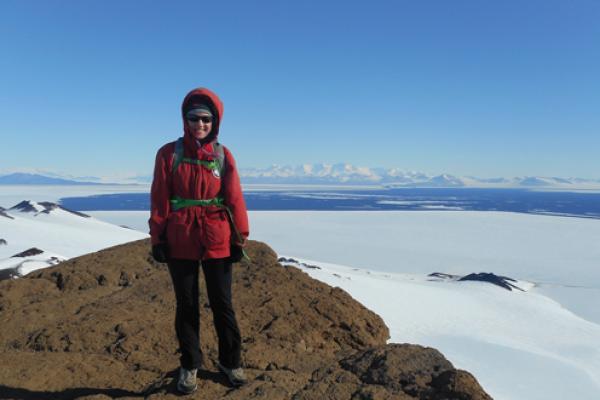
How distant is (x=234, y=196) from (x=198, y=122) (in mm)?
539

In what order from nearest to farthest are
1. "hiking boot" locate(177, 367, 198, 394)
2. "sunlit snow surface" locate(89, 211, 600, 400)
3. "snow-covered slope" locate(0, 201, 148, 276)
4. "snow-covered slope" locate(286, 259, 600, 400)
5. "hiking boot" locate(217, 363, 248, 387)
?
"hiking boot" locate(177, 367, 198, 394) → "hiking boot" locate(217, 363, 248, 387) → "snow-covered slope" locate(286, 259, 600, 400) → "sunlit snow surface" locate(89, 211, 600, 400) → "snow-covered slope" locate(0, 201, 148, 276)

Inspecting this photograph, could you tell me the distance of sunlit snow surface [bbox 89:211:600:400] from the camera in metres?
7.99

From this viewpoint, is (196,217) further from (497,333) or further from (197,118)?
(497,333)

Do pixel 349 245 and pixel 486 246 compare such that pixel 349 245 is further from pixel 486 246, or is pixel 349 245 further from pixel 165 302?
pixel 165 302

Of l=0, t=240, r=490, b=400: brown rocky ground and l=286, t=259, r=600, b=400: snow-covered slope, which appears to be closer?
l=0, t=240, r=490, b=400: brown rocky ground

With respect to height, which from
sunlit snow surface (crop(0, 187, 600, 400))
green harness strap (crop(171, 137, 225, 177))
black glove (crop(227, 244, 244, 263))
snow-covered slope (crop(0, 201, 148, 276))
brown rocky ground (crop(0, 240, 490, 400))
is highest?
green harness strap (crop(171, 137, 225, 177))

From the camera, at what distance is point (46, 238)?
1994cm

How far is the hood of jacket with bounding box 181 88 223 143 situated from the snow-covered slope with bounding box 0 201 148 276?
8.00 metres

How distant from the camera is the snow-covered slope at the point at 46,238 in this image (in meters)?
10.6

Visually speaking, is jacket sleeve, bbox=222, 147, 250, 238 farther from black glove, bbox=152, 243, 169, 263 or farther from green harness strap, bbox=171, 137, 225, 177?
black glove, bbox=152, 243, 169, 263

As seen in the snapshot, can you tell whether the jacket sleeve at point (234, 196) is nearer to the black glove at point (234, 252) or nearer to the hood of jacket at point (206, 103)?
the black glove at point (234, 252)

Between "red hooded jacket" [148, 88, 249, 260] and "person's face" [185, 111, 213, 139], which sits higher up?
"person's face" [185, 111, 213, 139]

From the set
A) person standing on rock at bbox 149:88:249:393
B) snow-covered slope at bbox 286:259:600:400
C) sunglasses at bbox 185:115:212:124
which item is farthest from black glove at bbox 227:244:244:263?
snow-covered slope at bbox 286:259:600:400

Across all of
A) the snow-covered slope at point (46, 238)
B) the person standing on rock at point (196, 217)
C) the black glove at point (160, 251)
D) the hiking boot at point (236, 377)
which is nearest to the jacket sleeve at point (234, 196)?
the person standing on rock at point (196, 217)
